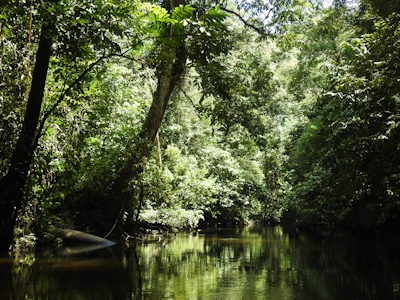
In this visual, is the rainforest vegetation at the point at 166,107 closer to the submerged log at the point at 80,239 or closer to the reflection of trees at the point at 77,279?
the submerged log at the point at 80,239

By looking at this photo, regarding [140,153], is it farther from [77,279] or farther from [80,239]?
[77,279]

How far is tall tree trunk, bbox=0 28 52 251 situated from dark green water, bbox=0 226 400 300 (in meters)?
0.75

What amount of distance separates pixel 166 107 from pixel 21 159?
801 cm

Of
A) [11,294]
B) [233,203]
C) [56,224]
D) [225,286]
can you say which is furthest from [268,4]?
[233,203]

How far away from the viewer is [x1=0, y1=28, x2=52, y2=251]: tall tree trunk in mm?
7387

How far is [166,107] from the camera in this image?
1501 centimetres

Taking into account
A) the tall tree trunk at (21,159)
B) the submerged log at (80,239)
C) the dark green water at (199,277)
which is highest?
the tall tree trunk at (21,159)

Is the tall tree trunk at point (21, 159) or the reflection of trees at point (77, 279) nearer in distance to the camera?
the reflection of trees at point (77, 279)

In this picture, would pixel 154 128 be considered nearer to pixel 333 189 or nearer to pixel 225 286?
pixel 333 189

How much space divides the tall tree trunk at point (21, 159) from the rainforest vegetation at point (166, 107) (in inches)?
0.9

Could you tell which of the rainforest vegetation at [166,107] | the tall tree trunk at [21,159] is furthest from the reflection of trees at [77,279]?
the rainforest vegetation at [166,107]

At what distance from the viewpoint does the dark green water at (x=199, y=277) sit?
464 cm

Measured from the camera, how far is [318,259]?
823 centimetres

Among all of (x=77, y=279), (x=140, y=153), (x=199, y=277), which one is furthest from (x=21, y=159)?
(x=140, y=153)
